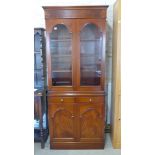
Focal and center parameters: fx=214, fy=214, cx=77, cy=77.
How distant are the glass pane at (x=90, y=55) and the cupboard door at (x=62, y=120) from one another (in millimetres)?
434

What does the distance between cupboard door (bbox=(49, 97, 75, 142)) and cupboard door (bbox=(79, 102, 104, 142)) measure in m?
0.14

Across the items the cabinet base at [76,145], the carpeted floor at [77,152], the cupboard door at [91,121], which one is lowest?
the carpeted floor at [77,152]

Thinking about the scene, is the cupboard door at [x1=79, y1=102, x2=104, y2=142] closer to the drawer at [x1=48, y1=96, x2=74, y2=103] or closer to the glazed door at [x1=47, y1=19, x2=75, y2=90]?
the drawer at [x1=48, y1=96, x2=74, y2=103]

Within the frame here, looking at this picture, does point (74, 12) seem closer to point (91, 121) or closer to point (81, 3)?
point (81, 3)

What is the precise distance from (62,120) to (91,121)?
438 mm

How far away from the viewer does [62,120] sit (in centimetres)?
324

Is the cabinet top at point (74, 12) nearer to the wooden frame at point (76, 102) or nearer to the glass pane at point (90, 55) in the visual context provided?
the wooden frame at point (76, 102)

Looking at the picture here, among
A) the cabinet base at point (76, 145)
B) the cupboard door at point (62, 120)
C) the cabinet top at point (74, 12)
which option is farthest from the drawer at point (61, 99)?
the cabinet top at point (74, 12)

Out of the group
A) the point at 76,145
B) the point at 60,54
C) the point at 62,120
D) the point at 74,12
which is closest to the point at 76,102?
the point at 62,120

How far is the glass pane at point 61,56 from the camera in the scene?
3.24 m

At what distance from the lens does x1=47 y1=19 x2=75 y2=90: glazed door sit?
124 inches
